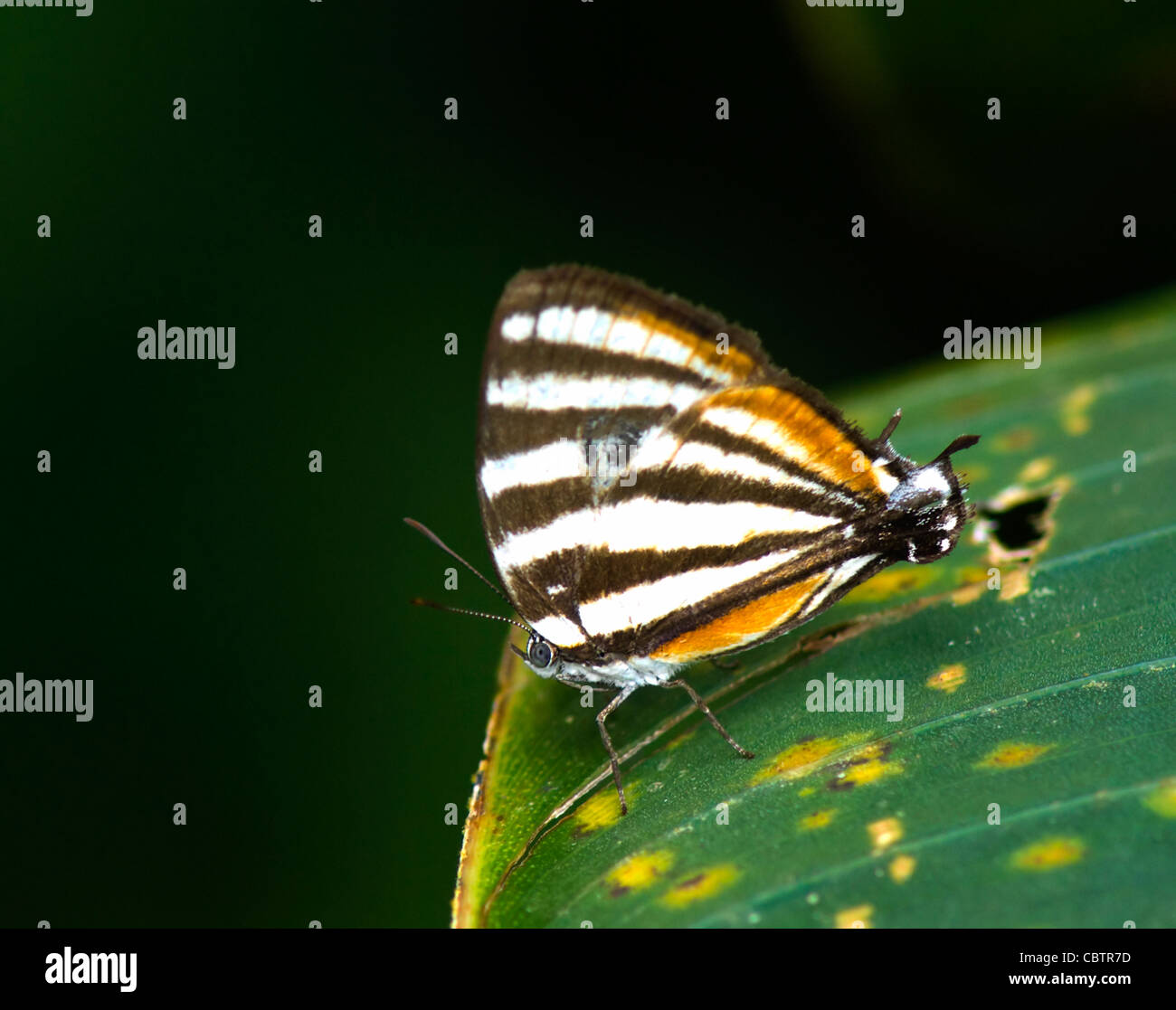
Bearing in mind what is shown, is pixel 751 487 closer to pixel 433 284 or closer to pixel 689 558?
pixel 689 558

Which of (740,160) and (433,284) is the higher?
(740,160)

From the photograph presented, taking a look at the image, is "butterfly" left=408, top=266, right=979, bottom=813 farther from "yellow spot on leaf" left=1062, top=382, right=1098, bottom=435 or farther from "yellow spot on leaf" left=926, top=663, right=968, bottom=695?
"yellow spot on leaf" left=1062, top=382, right=1098, bottom=435

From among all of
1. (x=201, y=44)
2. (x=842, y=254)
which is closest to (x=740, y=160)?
(x=842, y=254)

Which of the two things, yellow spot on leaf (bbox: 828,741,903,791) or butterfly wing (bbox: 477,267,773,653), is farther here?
butterfly wing (bbox: 477,267,773,653)

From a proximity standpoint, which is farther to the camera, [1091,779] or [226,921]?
[226,921]

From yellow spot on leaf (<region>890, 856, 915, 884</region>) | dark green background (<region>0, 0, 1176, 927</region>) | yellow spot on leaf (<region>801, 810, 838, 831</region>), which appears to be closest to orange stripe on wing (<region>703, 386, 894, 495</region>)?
yellow spot on leaf (<region>801, 810, 838, 831</region>)

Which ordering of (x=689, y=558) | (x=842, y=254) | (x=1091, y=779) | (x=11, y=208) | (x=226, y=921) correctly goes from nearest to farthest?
(x=1091, y=779) → (x=689, y=558) → (x=226, y=921) → (x=11, y=208) → (x=842, y=254)

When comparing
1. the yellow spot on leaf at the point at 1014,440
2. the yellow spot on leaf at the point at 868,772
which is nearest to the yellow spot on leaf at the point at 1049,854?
the yellow spot on leaf at the point at 868,772
